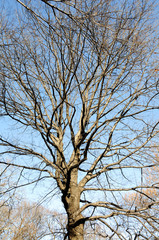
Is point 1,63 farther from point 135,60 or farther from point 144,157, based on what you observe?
point 144,157

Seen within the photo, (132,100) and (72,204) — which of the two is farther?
(132,100)

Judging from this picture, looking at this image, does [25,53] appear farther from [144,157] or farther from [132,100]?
[144,157]

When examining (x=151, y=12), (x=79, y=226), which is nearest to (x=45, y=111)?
(x=79, y=226)

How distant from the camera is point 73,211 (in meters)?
3.19

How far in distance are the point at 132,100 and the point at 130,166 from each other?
125 cm

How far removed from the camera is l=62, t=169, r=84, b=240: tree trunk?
120 inches

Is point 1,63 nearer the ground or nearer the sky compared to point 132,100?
nearer the sky

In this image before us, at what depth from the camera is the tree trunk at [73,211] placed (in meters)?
3.05

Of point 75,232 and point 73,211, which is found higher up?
point 73,211

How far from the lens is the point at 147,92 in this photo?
3822 mm

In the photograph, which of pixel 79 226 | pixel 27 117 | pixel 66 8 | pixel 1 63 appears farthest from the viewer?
pixel 27 117

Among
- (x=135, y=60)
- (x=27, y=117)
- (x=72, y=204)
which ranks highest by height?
(x=135, y=60)

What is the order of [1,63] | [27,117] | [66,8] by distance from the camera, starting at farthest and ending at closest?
[27,117]
[1,63]
[66,8]

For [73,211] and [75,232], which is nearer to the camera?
[75,232]
